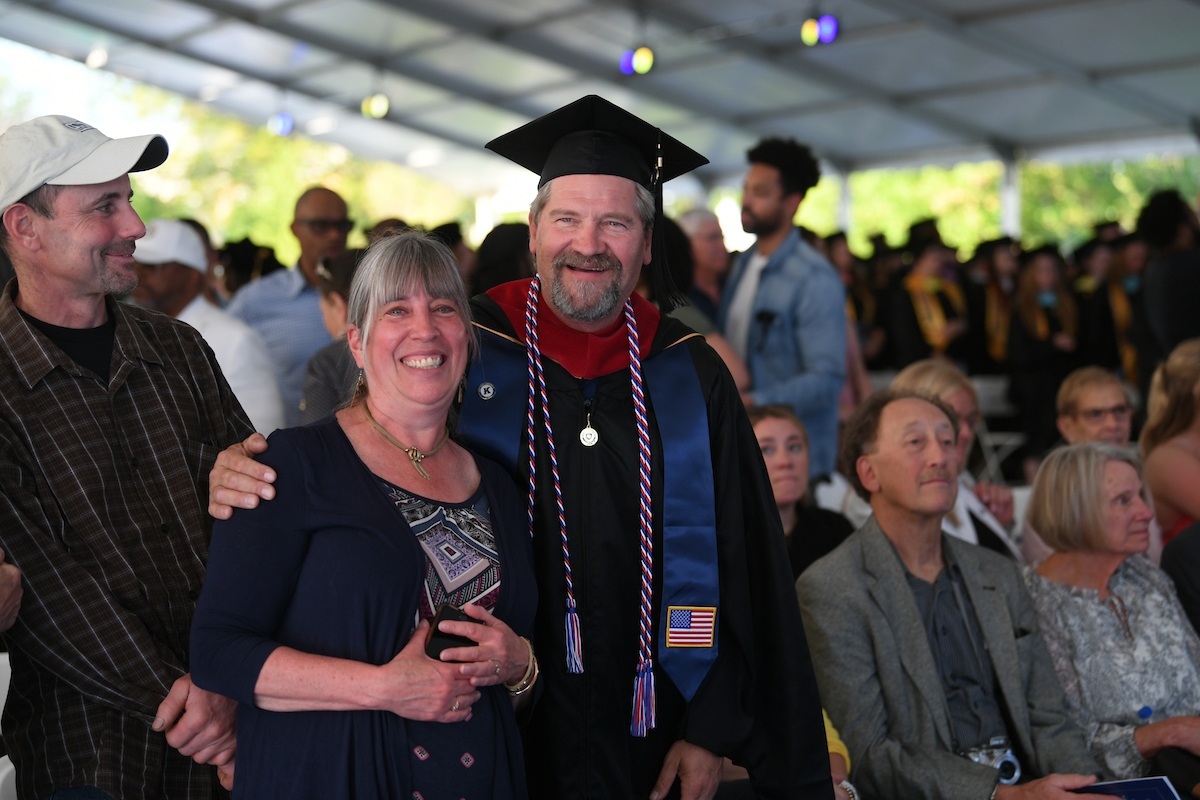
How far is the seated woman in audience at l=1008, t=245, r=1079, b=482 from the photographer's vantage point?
26.7 ft

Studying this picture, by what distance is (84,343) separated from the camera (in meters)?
1.98

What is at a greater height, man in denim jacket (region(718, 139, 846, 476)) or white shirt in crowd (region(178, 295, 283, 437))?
man in denim jacket (region(718, 139, 846, 476))

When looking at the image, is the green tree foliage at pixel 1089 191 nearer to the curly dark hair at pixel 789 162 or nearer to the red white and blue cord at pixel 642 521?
the curly dark hair at pixel 789 162

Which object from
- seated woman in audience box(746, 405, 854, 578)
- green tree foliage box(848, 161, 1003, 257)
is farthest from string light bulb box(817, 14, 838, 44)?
green tree foliage box(848, 161, 1003, 257)

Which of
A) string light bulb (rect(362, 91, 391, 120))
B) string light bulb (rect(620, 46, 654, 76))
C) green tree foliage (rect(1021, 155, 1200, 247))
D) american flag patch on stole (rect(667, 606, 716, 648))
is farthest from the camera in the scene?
green tree foliage (rect(1021, 155, 1200, 247))

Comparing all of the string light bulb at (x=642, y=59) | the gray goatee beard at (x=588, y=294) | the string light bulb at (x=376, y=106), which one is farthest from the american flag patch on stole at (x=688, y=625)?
the string light bulb at (x=376, y=106)

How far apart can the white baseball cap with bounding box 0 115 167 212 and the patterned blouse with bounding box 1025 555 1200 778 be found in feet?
8.42

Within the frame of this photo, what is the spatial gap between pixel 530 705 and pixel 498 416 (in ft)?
1.76

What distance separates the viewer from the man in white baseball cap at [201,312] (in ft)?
10.8

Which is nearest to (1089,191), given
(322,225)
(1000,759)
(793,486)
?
(322,225)

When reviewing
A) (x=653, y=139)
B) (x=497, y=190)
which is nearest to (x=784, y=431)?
(x=653, y=139)

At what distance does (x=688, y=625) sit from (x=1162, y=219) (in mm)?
4524

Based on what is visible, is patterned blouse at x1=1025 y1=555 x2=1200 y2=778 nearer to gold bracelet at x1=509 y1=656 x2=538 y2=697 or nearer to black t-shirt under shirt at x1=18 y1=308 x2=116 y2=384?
gold bracelet at x1=509 y1=656 x2=538 y2=697

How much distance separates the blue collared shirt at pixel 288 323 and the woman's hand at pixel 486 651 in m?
2.39
